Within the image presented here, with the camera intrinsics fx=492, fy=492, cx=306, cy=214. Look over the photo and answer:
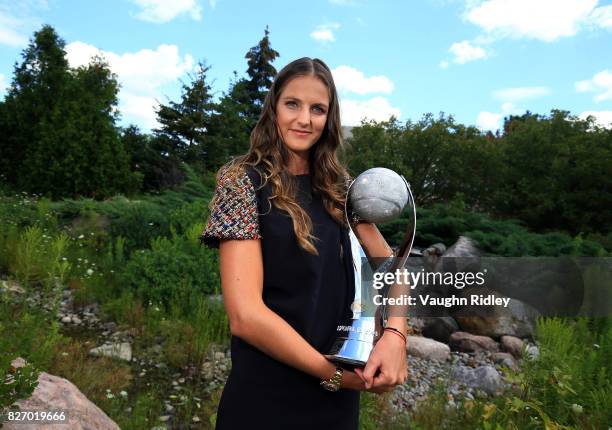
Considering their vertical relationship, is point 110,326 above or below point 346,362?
below

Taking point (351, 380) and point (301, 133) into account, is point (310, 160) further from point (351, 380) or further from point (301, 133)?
point (351, 380)

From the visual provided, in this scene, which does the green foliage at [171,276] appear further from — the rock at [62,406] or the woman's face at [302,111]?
the woman's face at [302,111]

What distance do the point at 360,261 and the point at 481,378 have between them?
3242 millimetres

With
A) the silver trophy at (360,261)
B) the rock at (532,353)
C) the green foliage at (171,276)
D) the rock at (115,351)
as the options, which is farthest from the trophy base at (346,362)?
the green foliage at (171,276)

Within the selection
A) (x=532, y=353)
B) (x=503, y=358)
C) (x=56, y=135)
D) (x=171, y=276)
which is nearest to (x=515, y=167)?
(x=503, y=358)

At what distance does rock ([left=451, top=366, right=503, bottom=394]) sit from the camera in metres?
4.10

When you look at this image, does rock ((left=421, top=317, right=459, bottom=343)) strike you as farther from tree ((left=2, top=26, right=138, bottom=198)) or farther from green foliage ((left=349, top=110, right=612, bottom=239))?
tree ((left=2, top=26, right=138, bottom=198))

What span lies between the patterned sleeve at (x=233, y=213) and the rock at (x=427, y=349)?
396cm

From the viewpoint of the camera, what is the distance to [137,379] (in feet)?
12.5

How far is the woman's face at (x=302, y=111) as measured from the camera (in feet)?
5.20

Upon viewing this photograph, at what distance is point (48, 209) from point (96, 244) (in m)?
1.69

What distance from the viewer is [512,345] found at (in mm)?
5340

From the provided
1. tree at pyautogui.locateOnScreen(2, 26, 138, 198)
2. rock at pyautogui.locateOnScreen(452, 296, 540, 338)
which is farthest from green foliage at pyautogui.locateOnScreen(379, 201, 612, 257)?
tree at pyautogui.locateOnScreen(2, 26, 138, 198)

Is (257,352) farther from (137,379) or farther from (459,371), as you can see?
(459,371)
